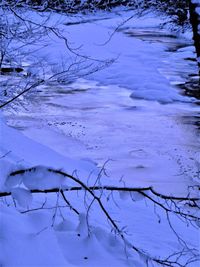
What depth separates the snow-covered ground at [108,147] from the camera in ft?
10.4

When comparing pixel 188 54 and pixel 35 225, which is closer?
pixel 35 225

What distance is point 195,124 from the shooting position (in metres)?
11.1

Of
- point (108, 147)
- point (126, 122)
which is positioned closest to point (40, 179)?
point (108, 147)

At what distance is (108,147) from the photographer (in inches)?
363

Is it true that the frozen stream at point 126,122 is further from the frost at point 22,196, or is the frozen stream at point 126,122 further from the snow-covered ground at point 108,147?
the frost at point 22,196

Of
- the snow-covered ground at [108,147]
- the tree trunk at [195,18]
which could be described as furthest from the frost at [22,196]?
the tree trunk at [195,18]

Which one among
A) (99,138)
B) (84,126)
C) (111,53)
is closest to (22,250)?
(99,138)

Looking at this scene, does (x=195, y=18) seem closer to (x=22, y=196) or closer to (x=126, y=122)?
(x=22, y=196)

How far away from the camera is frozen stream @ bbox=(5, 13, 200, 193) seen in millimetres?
7923

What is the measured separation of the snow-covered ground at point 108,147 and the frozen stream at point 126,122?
2 cm

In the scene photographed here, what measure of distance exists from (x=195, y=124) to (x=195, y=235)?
6737 millimetres

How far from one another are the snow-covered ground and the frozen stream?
0.02m

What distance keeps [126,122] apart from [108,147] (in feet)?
7.02

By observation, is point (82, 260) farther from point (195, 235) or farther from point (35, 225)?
point (195, 235)
